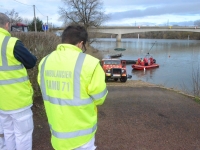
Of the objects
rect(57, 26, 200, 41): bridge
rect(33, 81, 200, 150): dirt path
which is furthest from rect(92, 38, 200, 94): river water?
rect(57, 26, 200, 41): bridge

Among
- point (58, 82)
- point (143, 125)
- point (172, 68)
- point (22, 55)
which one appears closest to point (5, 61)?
point (22, 55)

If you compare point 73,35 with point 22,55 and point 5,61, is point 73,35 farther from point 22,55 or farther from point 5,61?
Answer: point 5,61

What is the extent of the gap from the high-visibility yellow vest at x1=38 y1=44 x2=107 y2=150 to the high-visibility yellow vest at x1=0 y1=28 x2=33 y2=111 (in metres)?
0.71

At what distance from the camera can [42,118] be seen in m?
5.35

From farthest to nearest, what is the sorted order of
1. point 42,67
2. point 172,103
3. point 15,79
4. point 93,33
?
point 93,33 → point 172,103 → point 15,79 → point 42,67

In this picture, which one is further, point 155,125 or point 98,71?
point 155,125

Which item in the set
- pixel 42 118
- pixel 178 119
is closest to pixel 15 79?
pixel 42 118

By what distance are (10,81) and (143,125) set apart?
140 inches

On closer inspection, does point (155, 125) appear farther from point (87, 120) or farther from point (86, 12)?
point (86, 12)

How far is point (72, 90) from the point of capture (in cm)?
207

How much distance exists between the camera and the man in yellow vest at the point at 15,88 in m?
2.70

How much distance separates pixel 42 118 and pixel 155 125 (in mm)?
2788

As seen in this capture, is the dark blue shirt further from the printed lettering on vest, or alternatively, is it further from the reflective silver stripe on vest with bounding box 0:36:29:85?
the printed lettering on vest

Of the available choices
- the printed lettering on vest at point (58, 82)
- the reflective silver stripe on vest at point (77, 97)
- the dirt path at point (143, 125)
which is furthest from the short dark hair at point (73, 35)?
the dirt path at point (143, 125)
